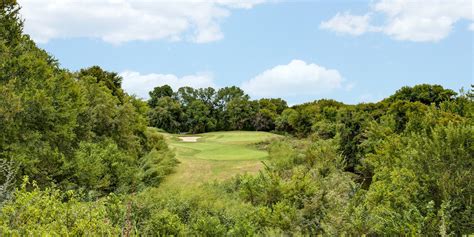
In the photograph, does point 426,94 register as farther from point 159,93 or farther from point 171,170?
point 159,93

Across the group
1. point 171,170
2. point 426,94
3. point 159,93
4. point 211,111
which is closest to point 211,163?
point 171,170

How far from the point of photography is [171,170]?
3083cm

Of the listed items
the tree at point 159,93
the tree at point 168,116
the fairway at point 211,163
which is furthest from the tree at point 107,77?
the tree at point 159,93

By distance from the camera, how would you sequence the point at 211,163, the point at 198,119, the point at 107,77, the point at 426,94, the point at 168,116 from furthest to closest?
1. the point at 198,119
2. the point at 168,116
3. the point at 426,94
4. the point at 107,77
5. the point at 211,163

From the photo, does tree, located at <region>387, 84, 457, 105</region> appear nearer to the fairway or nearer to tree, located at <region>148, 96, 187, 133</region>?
the fairway

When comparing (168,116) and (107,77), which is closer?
(107,77)

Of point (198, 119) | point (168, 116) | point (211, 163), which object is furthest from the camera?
point (198, 119)

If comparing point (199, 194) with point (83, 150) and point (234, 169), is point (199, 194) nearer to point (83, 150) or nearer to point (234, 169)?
point (83, 150)

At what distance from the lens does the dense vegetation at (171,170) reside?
37.7ft

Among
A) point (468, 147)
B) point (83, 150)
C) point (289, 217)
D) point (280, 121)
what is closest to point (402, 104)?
point (468, 147)

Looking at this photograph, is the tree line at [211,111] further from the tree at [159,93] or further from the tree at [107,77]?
the tree at [107,77]

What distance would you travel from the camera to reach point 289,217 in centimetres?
1479

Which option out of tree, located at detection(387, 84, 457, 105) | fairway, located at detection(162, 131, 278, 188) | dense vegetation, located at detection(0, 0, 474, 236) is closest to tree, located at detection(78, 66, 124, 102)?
dense vegetation, located at detection(0, 0, 474, 236)

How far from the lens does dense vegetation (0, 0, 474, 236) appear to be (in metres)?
11.5
